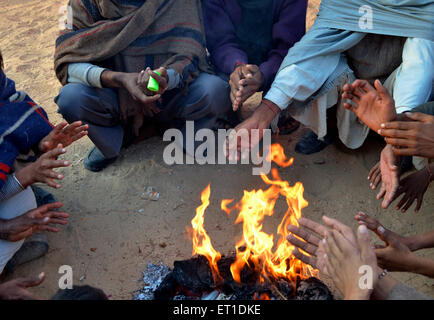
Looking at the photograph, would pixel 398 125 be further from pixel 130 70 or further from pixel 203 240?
pixel 130 70

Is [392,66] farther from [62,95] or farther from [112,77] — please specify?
[62,95]

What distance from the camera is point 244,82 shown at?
343 centimetres

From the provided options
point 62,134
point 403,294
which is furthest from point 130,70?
point 403,294

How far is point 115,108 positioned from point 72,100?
0.39 meters

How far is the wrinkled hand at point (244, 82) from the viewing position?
3.41 m

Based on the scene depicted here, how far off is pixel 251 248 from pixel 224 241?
550 mm

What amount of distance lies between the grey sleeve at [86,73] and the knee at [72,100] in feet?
0.33

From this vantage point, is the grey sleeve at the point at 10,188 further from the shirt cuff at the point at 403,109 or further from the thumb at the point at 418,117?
the shirt cuff at the point at 403,109

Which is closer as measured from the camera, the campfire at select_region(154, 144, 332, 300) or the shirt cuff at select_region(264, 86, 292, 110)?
the campfire at select_region(154, 144, 332, 300)

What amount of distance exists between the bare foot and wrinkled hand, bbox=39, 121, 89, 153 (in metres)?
1.89

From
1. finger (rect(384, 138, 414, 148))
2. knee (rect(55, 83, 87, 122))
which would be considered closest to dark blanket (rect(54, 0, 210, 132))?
knee (rect(55, 83, 87, 122))

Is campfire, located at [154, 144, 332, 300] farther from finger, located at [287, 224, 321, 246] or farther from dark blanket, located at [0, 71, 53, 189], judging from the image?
dark blanket, located at [0, 71, 53, 189]

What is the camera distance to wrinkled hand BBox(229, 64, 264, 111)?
3411mm

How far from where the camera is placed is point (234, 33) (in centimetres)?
399
